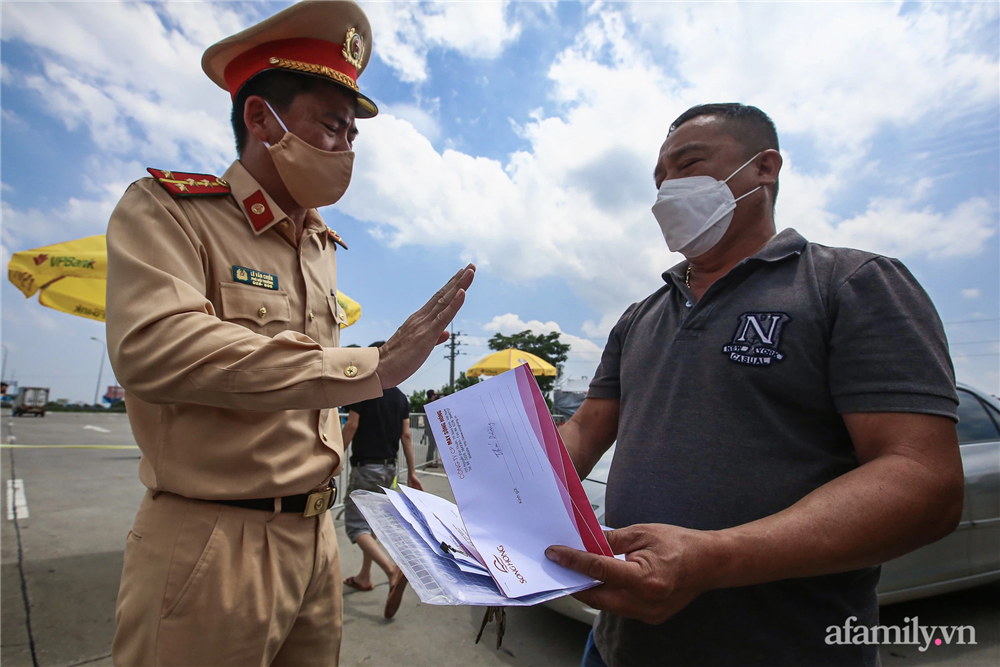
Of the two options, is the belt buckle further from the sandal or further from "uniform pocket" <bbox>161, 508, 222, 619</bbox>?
the sandal

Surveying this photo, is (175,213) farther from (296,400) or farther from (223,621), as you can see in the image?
(223,621)

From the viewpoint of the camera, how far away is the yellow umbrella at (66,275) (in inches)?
177

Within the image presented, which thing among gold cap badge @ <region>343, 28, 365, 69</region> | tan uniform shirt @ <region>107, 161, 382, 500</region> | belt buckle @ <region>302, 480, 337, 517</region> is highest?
gold cap badge @ <region>343, 28, 365, 69</region>

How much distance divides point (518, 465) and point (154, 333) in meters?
0.90

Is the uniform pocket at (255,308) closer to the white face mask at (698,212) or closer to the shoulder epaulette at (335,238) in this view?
the shoulder epaulette at (335,238)

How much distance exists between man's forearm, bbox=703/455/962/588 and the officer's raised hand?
30.5 inches

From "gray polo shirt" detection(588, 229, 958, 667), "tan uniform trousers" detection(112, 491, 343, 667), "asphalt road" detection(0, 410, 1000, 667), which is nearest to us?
"gray polo shirt" detection(588, 229, 958, 667)

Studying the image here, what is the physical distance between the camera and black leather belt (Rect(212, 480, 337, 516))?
1.38 meters

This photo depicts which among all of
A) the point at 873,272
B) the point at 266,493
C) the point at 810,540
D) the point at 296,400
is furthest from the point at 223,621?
the point at 873,272

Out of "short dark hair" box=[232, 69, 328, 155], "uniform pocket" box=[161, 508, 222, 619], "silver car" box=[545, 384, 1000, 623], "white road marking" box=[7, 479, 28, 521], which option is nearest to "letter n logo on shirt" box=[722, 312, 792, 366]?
"uniform pocket" box=[161, 508, 222, 619]

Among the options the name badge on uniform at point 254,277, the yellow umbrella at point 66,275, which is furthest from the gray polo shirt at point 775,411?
the yellow umbrella at point 66,275

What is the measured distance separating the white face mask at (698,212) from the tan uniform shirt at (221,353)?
101 cm

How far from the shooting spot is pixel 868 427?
1.00m

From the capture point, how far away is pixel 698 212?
156cm
